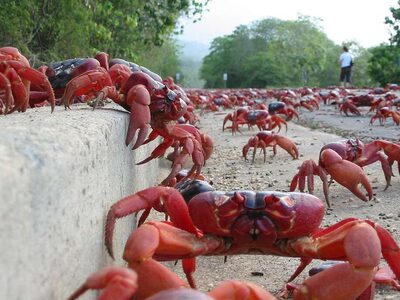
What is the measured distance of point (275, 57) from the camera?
2852 inches

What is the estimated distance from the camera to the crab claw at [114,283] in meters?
1.42

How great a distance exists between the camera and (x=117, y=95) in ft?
11.0

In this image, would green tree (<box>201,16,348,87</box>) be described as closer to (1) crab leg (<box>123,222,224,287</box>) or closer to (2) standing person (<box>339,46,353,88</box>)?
(2) standing person (<box>339,46,353,88</box>)

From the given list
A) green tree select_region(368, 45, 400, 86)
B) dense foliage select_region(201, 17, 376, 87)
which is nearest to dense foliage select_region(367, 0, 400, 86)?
green tree select_region(368, 45, 400, 86)

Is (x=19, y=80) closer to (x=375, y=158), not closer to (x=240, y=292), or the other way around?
(x=240, y=292)

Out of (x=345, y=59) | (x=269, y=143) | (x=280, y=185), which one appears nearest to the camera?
(x=280, y=185)

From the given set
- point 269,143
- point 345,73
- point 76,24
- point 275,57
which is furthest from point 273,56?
point 269,143

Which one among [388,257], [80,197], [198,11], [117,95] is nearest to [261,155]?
[117,95]

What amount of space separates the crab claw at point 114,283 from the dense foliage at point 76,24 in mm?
11154

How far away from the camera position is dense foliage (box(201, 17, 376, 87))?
71.1 meters

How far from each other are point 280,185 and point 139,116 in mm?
2807

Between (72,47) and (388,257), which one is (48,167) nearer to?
(388,257)

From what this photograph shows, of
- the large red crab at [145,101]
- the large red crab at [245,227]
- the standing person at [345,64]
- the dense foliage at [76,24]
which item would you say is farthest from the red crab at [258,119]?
the standing person at [345,64]

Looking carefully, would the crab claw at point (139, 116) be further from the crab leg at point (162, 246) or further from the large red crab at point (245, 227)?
the crab leg at point (162, 246)
